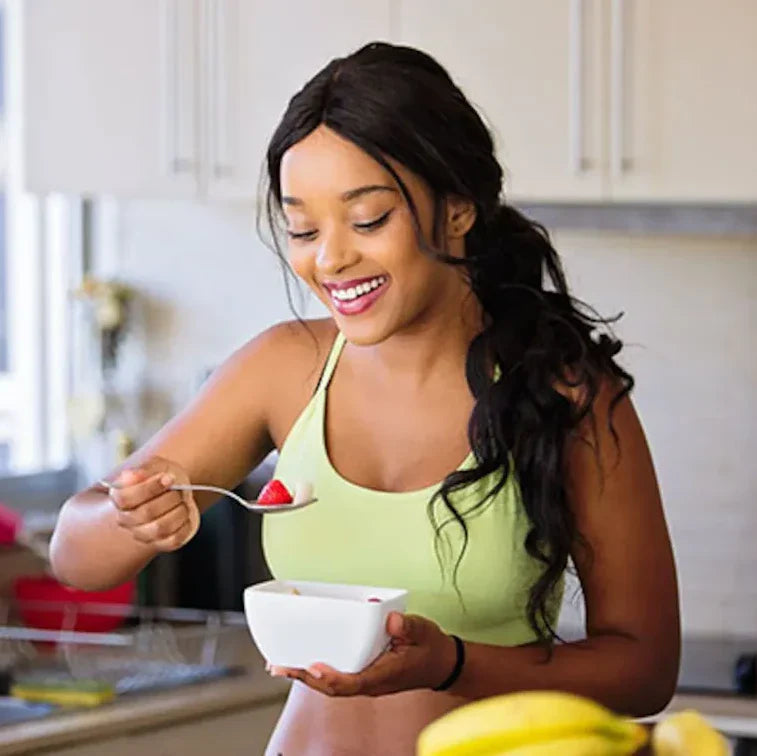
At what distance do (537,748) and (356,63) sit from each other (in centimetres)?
93

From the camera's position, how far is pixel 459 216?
1875 mm

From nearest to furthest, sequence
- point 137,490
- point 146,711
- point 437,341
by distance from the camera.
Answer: point 137,490
point 437,341
point 146,711

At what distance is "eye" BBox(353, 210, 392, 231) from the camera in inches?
69.8

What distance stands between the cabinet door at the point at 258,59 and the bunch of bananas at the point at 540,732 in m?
2.18

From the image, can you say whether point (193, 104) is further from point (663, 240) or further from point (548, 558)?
point (548, 558)

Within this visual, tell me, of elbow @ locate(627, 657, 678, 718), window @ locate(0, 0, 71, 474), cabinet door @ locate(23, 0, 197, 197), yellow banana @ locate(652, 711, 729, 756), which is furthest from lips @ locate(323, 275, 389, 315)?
window @ locate(0, 0, 71, 474)

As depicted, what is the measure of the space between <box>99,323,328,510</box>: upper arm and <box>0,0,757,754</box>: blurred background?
0.82 m

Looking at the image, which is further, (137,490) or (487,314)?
(487,314)

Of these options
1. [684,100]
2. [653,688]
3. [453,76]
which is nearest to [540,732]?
[653,688]

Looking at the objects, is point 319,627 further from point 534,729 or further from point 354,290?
point 534,729

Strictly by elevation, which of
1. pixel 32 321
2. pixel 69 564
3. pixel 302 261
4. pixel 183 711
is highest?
pixel 302 261

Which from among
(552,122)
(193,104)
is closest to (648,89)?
(552,122)

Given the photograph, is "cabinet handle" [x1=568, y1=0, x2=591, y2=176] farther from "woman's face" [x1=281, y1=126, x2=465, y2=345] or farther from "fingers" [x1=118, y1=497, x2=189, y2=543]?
"fingers" [x1=118, y1=497, x2=189, y2=543]

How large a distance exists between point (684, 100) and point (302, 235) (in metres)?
1.33
